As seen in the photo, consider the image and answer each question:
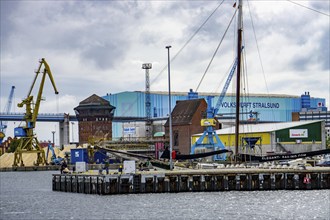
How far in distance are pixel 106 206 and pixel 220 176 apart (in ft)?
53.8

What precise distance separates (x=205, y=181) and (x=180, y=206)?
14255 millimetres

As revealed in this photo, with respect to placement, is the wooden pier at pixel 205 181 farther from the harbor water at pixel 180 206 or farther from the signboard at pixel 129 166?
the harbor water at pixel 180 206

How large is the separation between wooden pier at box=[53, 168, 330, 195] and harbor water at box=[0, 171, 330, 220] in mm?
1097

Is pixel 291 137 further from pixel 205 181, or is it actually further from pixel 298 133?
pixel 205 181

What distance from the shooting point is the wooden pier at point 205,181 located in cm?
7769

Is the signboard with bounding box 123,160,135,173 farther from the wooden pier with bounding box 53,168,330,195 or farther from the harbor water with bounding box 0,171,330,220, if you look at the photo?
the harbor water with bounding box 0,171,330,220

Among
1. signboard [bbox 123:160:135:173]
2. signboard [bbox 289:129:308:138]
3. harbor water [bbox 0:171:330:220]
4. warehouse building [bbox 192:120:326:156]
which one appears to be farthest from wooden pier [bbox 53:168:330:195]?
signboard [bbox 289:129:308:138]

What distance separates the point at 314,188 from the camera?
266ft

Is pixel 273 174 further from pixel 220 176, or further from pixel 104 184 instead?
pixel 104 184

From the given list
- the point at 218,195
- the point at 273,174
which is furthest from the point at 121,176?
the point at 273,174

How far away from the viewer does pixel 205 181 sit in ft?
261

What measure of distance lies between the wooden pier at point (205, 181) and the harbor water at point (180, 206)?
1097 millimetres

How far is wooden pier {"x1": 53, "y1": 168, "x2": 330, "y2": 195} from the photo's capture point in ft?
255

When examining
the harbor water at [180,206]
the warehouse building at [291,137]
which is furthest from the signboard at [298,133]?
the harbor water at [180,206]
